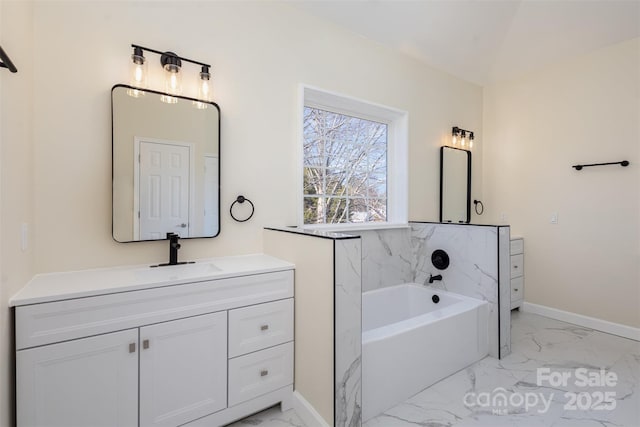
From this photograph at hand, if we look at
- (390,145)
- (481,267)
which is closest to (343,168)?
(390,145)

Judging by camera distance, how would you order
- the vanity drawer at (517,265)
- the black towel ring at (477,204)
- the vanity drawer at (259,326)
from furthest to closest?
the black towel ring at (477,204) → the vanity drawer at (517,265) → the vanity drawer at (259,326)

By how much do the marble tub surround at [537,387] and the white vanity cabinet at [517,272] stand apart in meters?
0.55

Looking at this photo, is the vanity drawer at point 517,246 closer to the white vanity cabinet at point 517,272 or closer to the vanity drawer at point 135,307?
the white vanity cabinet at point 517,272

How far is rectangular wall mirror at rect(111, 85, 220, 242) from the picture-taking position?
1.74 meters

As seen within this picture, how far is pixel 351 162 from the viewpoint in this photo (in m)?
2.94

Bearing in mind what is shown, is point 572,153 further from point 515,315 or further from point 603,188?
point 515,315

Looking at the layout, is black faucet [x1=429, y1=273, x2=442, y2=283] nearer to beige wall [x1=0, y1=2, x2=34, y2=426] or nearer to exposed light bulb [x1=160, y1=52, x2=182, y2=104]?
exposed light bulb [x1=160, y1=52, x2=182, y2=104]

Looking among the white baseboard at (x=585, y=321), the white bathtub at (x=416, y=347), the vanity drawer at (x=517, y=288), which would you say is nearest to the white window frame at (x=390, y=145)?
the white bathtub at (x=416, y=347)

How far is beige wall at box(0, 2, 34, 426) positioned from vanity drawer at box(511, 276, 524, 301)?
156 inches

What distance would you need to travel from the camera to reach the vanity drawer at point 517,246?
336 cm

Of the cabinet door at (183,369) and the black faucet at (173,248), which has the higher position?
the black faucet at (173,248)

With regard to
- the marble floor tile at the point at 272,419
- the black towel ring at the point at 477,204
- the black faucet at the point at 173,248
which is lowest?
the marble floor tile at the point at 272,419

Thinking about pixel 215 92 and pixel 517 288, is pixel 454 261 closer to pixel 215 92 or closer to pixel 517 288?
pixel 517 288

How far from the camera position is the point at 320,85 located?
2.52 m
